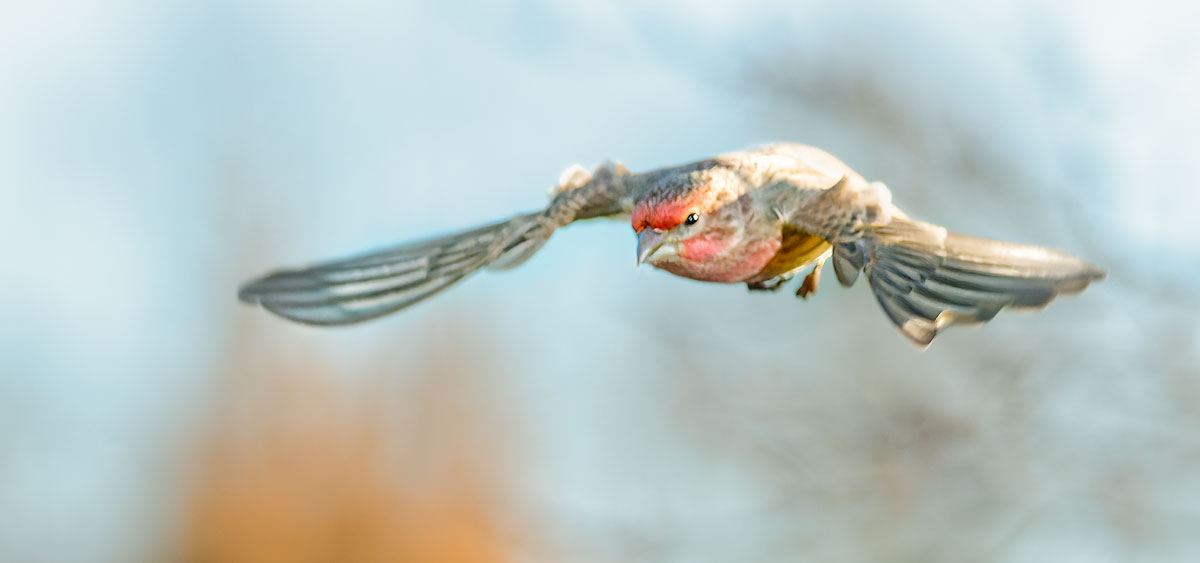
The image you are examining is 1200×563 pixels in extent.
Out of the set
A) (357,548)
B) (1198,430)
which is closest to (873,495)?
(1198,430)

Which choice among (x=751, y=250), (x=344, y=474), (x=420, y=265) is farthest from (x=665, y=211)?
(x=344, y=474)

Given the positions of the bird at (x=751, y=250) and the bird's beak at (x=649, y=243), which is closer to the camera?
the bird at (x=751, y=250)

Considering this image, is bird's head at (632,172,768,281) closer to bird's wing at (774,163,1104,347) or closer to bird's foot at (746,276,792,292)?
bird's wing at (774,163,1104,347)

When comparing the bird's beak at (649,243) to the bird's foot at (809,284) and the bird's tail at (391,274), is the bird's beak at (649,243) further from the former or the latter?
the bird's foot at (809,284)

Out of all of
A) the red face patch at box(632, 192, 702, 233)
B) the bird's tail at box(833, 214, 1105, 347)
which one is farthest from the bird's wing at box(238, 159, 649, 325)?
the bird's tail at box(833, 214, 1105, 347)

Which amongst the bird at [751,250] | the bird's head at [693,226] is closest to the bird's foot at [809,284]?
the bird at [751,250]

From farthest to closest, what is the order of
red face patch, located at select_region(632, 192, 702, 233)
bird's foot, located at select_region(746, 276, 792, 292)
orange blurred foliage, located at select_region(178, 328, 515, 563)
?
orange blurred foliage, located at select_region(178, 328, 515, 563)
bird's foot, located at select_region(746, 276, 792, 292)
red face patch, located at select_region(632, 192, 702, 233)

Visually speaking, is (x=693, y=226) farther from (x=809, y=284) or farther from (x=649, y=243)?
(x=809, y=284)

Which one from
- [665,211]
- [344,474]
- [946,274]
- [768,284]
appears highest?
[665,211]

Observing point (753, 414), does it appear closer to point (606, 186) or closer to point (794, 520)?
point (794, 520)
